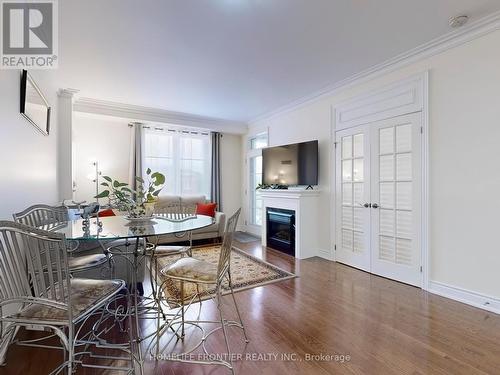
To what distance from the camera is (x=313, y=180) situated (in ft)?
13.5

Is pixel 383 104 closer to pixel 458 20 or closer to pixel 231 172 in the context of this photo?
pixel 458 20

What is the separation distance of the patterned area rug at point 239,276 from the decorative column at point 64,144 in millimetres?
1857

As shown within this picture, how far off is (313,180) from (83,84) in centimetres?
376

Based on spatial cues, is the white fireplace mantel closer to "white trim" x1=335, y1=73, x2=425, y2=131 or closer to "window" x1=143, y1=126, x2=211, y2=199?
"white trim" x1=335, y1=73, x2=425, y2=131

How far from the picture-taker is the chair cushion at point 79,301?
1.23 meters

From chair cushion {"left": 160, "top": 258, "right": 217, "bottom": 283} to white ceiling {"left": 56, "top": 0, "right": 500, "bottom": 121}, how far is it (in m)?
2.08

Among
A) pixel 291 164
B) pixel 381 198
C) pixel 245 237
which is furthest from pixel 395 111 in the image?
pixel 245 237

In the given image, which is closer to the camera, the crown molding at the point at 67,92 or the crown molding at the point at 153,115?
the crown molding at the point at 67,92

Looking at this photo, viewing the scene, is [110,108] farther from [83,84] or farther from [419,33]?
[419,33]

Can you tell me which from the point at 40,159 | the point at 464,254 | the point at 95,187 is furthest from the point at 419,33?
the point at 95,187

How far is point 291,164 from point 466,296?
9.44ft

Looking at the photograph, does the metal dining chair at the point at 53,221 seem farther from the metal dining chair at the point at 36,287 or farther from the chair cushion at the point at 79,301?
the metal dining chair at the point at 36,287

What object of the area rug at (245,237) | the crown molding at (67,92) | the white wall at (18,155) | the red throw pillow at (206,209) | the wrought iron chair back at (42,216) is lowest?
the area rug at (245,237)

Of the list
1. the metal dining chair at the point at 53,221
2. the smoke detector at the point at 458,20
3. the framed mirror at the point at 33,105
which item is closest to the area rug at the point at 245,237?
the metal dining chair at the point at 53,221
